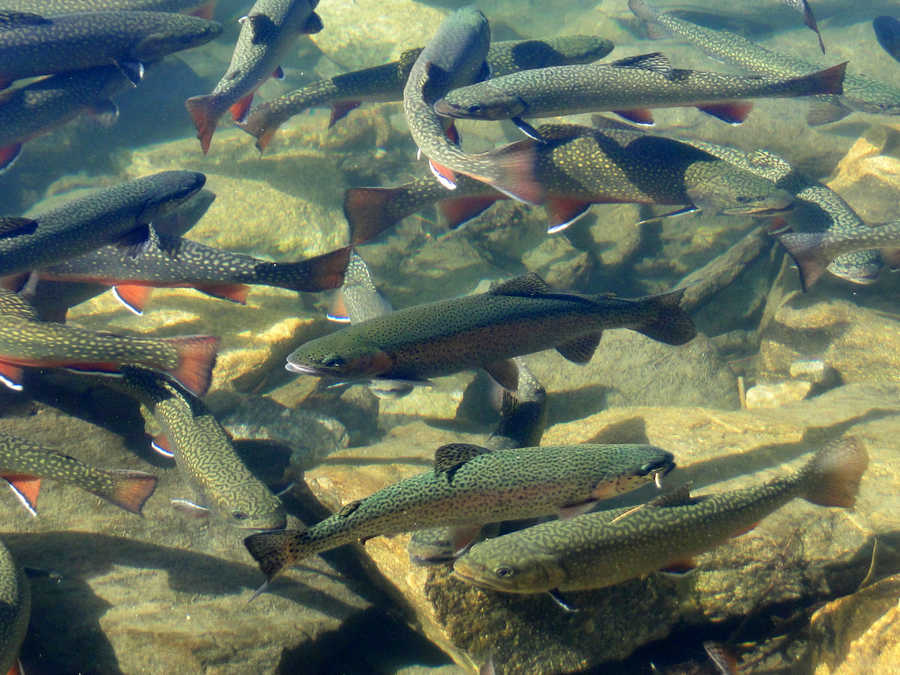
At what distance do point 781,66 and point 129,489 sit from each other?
846 cm

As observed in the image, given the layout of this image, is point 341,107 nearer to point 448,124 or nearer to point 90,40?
point 448,124

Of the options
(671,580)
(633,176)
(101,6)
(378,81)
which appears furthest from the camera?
(101,6)

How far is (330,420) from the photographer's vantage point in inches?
193

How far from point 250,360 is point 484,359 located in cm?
247

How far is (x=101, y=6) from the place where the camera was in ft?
21.6

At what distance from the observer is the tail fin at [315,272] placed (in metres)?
3.99

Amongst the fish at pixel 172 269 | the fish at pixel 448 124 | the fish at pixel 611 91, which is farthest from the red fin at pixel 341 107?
the fish at pixel 172 269

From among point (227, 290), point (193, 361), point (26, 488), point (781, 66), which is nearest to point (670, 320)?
point (193, 361)

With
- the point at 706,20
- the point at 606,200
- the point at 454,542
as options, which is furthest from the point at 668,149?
the point at 706,20

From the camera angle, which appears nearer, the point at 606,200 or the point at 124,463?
the point at 124,463

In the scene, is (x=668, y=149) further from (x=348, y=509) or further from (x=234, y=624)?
(x=234, y=624)

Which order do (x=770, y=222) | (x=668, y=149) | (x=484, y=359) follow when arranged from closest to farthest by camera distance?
(x=484, y=359) → (x=668, y=149) → (x=770, y=222)

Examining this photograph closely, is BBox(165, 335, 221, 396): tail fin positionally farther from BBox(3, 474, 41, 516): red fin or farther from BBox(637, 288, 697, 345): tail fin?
BBox(637, 288, 697, 345): tail fin

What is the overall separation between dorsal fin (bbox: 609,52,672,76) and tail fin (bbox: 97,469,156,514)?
4.91 m
